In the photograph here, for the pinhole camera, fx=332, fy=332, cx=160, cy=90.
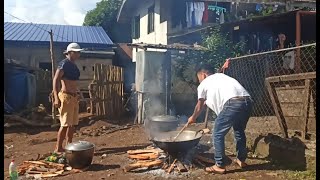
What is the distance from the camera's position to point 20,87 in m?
14.0

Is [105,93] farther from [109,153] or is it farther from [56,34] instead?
[56,34]

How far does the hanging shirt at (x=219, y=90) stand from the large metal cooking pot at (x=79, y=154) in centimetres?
215

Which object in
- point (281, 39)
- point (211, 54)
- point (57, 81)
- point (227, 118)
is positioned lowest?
point (227, 118)

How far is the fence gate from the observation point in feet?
38.3

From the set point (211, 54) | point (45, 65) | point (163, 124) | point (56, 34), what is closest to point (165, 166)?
point (163, 124)

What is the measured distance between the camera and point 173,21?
1392 centimetres

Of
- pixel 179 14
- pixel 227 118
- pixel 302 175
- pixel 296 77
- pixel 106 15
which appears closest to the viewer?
pixel 302 175

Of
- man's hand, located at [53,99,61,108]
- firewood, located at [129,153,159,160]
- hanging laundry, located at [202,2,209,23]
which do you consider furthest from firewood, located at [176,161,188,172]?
hanging laundry, located at [202,2,209,23]

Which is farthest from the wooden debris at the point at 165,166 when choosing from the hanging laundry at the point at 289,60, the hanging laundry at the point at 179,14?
the hanging laundry at the point at 179,14

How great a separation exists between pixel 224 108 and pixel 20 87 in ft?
36.5

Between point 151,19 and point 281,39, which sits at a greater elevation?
point 151,19

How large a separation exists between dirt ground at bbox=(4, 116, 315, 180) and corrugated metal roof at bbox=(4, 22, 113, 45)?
795 cm

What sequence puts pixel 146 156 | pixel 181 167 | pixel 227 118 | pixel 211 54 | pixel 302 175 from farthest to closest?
pixel 211 54 → pixel 146 156 → pixel 181 167 → pixel 227 118 → pixel 302 175

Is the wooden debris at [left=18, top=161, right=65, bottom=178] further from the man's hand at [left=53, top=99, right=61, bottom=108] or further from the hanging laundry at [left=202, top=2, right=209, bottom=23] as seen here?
the hanging laundry at [left=202, top=2, right=209, bottom=23]
